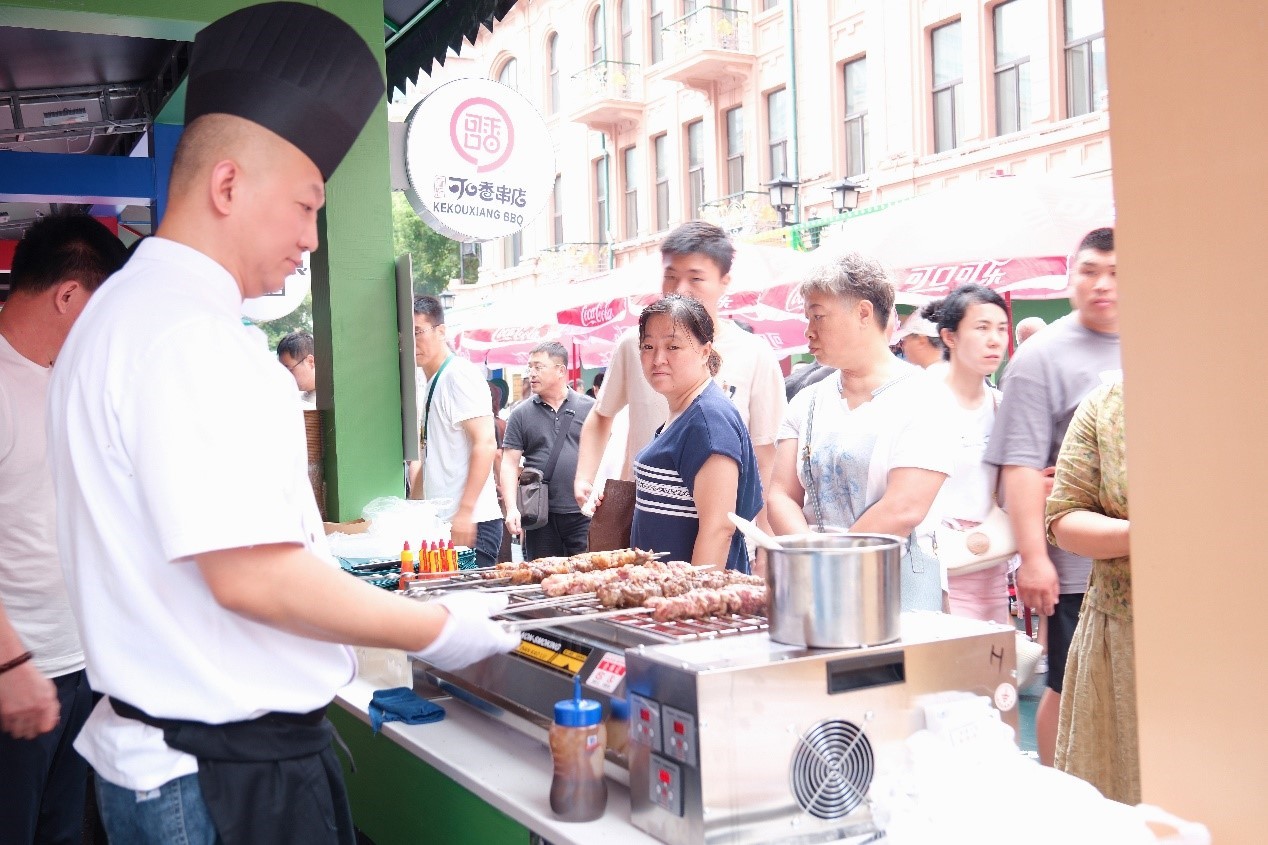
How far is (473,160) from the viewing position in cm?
532

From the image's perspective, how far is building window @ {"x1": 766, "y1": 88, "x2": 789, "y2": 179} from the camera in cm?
2302

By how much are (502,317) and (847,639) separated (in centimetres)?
1478

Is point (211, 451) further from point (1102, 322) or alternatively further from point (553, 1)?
point (553, 1)

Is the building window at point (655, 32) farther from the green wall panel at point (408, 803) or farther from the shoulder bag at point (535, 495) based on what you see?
the green wall panel at point (408, 803)

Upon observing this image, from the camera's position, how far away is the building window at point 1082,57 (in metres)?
16.4

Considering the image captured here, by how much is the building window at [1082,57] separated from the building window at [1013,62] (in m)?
0.58

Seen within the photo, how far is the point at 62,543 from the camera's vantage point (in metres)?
1.75

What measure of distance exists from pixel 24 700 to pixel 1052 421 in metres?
3.10

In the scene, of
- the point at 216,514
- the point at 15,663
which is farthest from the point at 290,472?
the point at 15,663

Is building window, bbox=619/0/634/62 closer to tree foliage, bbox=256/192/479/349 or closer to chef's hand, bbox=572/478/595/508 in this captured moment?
tree foliage, bbox=256/192/479/349

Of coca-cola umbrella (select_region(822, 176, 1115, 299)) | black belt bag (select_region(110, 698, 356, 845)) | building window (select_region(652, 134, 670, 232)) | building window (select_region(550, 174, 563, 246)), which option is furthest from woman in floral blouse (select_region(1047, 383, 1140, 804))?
building window (select_region(550, 174, 563, 246))

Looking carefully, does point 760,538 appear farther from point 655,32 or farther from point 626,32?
point 626,32

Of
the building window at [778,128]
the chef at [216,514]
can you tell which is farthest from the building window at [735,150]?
the chef at [216,514]

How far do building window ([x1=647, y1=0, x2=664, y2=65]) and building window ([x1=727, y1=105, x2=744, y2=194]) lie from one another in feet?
11.9
